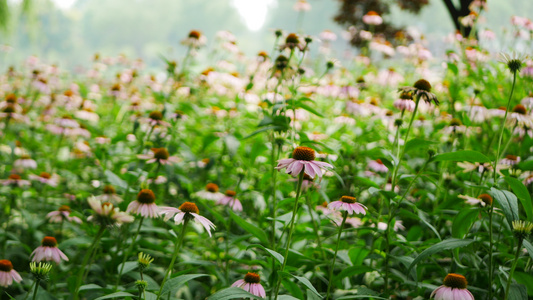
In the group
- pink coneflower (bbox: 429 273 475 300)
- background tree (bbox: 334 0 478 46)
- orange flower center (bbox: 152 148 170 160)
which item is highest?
background tree (bbox: 334 0 478 46)

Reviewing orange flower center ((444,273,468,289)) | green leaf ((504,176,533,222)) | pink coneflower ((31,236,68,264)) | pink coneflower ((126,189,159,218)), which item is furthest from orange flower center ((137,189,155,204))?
green leaf ((504,176,533,222))

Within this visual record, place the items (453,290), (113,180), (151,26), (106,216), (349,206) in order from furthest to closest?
(151,26), (113,180), (349,206), (453,290), (106,216)

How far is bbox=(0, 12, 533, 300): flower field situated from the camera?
1.16 metres

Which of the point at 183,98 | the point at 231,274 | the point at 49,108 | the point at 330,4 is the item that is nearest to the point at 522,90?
the point at 231,274

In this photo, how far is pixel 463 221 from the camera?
1.25 meters

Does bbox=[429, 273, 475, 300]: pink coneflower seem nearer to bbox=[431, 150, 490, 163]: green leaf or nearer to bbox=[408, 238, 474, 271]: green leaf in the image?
bbox=[408, 238, 474, 271]: green leaf

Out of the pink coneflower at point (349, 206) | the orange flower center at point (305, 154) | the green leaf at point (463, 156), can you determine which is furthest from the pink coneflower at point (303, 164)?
the green leaf at point (463, 156)

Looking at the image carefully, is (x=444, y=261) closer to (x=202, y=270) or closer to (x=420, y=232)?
(x=420, y=232)

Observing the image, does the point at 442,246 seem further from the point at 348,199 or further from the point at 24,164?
the point at 24,164

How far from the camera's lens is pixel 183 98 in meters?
3.89

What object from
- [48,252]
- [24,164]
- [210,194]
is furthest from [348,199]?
[24,164]

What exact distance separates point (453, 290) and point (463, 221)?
0.27m

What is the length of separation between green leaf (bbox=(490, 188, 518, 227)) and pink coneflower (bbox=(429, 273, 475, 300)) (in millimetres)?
204

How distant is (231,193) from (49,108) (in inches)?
85.5
